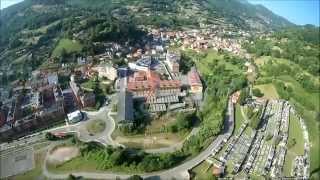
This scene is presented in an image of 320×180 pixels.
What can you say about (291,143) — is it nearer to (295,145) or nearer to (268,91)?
(295,145)

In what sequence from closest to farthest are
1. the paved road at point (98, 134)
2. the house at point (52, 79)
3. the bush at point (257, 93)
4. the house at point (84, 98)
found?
the paved road at point (98, 134) → the house at point (84, 98) → the bush at point (257, 93) → the house at point (52, 79)

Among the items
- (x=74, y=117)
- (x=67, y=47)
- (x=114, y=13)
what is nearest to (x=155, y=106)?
(x=74, y=117)

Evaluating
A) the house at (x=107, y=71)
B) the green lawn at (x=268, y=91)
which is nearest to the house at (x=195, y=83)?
the green lawn at (x=268, y=91)

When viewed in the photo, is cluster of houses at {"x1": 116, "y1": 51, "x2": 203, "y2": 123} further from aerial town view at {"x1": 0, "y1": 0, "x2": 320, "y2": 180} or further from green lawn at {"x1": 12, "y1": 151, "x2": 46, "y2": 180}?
green lawn at {"x1": 12, "y1": 151, "x2": 46, "y2": 180}

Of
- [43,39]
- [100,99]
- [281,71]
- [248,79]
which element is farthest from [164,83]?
[43,39]

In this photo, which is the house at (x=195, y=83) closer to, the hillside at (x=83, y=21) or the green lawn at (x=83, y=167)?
the green lawn at (x=83, y=167)

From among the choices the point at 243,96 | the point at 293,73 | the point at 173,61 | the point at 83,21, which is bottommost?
the point at 243,96
